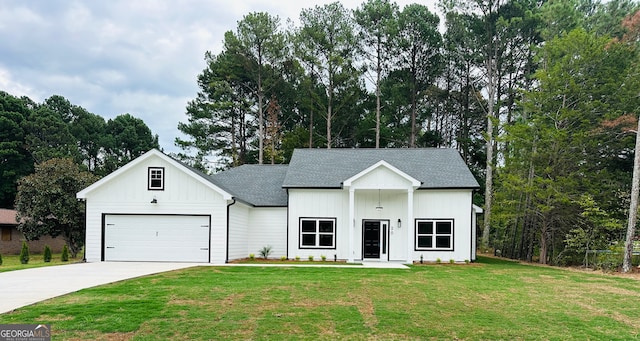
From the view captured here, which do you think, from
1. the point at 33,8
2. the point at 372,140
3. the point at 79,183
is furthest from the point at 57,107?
the point at 33,8

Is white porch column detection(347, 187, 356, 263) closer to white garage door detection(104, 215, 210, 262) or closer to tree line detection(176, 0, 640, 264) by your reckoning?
white garage door detection(104, 215, 210, 262)

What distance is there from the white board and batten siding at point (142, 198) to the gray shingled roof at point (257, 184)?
1.78 m

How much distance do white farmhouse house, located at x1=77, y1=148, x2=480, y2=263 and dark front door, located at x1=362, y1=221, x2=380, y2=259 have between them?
42 millimetres

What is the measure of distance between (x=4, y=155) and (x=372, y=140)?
3191 centimetres

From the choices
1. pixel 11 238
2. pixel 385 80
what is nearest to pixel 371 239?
pixel 385 80

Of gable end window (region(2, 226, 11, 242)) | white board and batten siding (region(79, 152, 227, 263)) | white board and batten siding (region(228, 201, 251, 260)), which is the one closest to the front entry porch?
white board and batten siding (region(228, 201, 251, 260))

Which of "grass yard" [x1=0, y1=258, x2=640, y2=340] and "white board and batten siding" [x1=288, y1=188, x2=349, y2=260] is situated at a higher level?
"white board and batten siding" [x1=288, y1=188, x2=349, y2=260]

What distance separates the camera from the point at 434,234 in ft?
63.4

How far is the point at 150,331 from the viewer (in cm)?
683

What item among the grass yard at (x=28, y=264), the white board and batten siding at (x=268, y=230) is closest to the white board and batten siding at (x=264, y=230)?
the white board and batten siding at (x=268, y=230)

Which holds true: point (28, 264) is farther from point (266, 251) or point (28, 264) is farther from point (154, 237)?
point (266, 251)

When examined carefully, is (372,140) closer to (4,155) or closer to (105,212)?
(105,212)

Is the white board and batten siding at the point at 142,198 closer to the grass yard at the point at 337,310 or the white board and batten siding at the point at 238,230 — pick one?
the white board and batten siding at the point at 238,230

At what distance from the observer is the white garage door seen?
1800 centimetres
